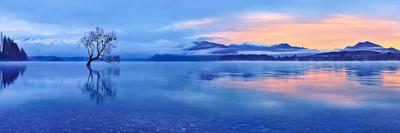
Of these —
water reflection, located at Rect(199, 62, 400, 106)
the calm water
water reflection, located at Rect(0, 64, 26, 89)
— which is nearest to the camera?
the calm water

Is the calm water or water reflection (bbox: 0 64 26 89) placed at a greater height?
water reflection (bbox: 0 64 26 89)

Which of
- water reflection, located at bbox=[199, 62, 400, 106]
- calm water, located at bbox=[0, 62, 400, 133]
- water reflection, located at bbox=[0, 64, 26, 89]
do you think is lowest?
calm water, located at bbox=[0, 62, 400, 133]

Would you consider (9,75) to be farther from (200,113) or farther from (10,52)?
(10,52)

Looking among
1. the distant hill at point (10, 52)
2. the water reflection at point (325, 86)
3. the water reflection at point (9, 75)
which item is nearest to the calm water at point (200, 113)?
the water reflection at point (325, 86)

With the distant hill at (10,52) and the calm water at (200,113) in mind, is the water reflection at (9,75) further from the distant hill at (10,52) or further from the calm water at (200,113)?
the distant hill at (10,52)

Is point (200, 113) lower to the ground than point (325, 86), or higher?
lower

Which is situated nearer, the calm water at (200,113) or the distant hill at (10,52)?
the calm water at (200,113)

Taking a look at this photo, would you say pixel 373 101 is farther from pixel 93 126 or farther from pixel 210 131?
pixel 93 126

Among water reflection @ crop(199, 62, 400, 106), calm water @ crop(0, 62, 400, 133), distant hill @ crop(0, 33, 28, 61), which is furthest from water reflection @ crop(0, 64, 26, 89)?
distant hill @ crop(0, 33, 28, 61)

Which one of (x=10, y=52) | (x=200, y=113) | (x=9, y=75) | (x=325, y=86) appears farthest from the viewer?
(x=10, y=52)

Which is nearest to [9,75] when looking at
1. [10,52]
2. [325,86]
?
Answer: [325,86]

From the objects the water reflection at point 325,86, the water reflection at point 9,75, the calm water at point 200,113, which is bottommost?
the calm water at point 200,113

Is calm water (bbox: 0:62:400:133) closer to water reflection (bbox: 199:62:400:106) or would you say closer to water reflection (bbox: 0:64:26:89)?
water reflection (bbox: 199:62:400:106)

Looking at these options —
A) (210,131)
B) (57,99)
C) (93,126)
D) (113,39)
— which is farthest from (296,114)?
(113,39)
